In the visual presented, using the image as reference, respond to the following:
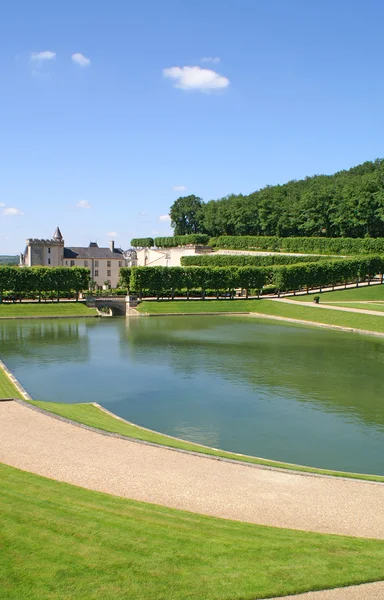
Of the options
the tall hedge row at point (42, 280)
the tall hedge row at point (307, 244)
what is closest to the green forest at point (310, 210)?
the tall hedge row at point (307, 244)

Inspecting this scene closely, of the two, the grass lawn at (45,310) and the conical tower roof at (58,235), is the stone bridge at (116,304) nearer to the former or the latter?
the grass lawn at (45,310)

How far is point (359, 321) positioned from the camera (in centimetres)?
6034

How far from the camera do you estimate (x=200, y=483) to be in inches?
561

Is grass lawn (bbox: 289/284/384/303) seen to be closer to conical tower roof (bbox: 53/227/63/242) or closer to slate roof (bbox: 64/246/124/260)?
slate roof (bbox: 64/246/124/260)

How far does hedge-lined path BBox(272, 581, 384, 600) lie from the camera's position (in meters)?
8.76

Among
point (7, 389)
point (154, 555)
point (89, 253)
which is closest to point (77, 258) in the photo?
point (89, 253)

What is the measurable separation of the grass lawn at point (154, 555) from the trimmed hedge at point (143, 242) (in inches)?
5472

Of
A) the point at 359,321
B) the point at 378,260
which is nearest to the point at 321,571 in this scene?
the point at 359,321

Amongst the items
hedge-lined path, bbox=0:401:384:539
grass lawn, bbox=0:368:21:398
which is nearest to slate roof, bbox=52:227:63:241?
grass lawn, bbox=0:368:21:398

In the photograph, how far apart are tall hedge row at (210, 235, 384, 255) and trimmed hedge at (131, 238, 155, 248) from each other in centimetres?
2723

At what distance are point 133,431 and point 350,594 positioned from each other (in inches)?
505

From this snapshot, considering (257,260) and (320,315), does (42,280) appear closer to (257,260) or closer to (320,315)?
(257,260)

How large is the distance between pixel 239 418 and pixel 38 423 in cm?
942

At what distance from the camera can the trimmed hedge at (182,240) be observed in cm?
13075
